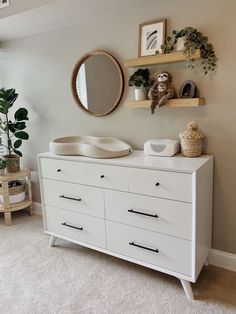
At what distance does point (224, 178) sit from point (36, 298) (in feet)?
5.05

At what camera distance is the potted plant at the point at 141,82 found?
6.89 feet

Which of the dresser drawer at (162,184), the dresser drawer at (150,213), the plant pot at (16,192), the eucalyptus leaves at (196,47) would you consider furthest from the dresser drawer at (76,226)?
the eucalyptus leaves at (196,47)

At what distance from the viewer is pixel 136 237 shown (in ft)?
6.37

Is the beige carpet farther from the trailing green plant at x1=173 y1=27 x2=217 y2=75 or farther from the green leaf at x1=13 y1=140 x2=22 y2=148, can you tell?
the trailing green plant at x1=173 y1=27 x2=217 y2=75

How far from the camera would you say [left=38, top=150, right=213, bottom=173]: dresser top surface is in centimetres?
170

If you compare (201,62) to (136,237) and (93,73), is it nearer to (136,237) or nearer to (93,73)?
(93,73)

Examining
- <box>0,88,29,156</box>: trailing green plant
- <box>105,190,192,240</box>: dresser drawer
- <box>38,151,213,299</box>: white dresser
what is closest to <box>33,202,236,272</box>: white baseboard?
<box>38,151,213,299</box>: white dresser

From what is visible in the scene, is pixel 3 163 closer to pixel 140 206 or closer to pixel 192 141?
pixel 140 206

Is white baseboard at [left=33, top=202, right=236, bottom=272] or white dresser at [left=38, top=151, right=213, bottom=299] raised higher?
white dresser at [left=38, top=151, right=213, bottom=299]

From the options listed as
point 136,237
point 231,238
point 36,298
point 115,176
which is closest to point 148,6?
point 115,176

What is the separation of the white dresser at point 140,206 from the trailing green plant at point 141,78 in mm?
539

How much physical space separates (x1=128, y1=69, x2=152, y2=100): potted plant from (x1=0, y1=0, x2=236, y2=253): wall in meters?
0.14

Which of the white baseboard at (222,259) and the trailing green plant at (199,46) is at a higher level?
the trailing green plant at (199,46)

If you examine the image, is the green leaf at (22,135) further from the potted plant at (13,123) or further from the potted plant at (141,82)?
the potted plant at (141,82)
